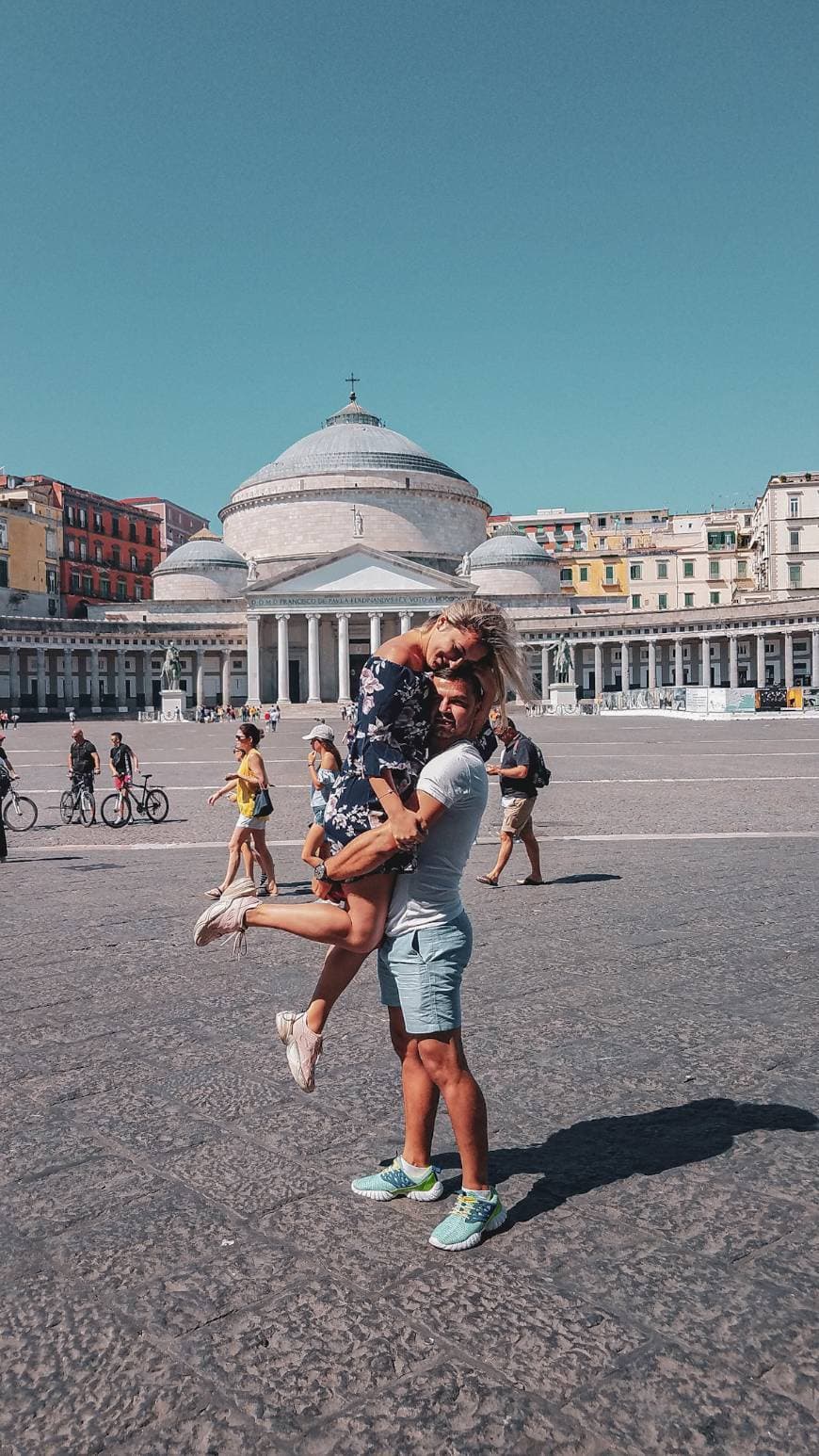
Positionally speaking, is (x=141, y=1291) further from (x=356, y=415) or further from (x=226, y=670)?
(x=356, y=415)

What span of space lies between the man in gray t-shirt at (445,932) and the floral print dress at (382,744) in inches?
2.2

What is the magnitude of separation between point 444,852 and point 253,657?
68.5 meters

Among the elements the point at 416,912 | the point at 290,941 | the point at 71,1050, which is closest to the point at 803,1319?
the point at 416,912

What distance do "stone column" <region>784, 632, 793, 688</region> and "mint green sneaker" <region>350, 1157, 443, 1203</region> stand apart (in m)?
68.3

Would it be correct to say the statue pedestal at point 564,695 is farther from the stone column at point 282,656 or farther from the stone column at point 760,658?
the stone column at point 282,656

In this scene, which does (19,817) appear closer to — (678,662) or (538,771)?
(538,771)

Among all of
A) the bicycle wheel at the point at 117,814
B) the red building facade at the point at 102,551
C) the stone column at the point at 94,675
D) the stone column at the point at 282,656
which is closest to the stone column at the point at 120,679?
the stone column at the point at 94,675

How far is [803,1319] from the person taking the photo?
269cm

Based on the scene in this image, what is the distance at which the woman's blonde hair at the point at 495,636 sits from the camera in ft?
10.3

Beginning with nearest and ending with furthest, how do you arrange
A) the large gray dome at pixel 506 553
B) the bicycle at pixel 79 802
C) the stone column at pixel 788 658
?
the bicycle at pixel 79 802 < the stone column at pixel 788 658 < the large gray dome at pixel 506 553

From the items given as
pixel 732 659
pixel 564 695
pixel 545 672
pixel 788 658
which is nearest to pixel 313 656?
pixel 545 672

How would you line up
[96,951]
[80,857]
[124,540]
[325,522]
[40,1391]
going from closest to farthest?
1. [40,1391]
2. [96,951]
3. [80,857]
4. [325,522]
5. [124,540]

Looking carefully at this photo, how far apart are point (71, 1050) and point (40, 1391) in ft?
7.51

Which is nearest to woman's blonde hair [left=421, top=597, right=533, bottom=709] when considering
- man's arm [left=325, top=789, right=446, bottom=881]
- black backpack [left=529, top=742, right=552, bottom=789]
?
man's arm [left=325, top=789, right=446, bottom=881]
